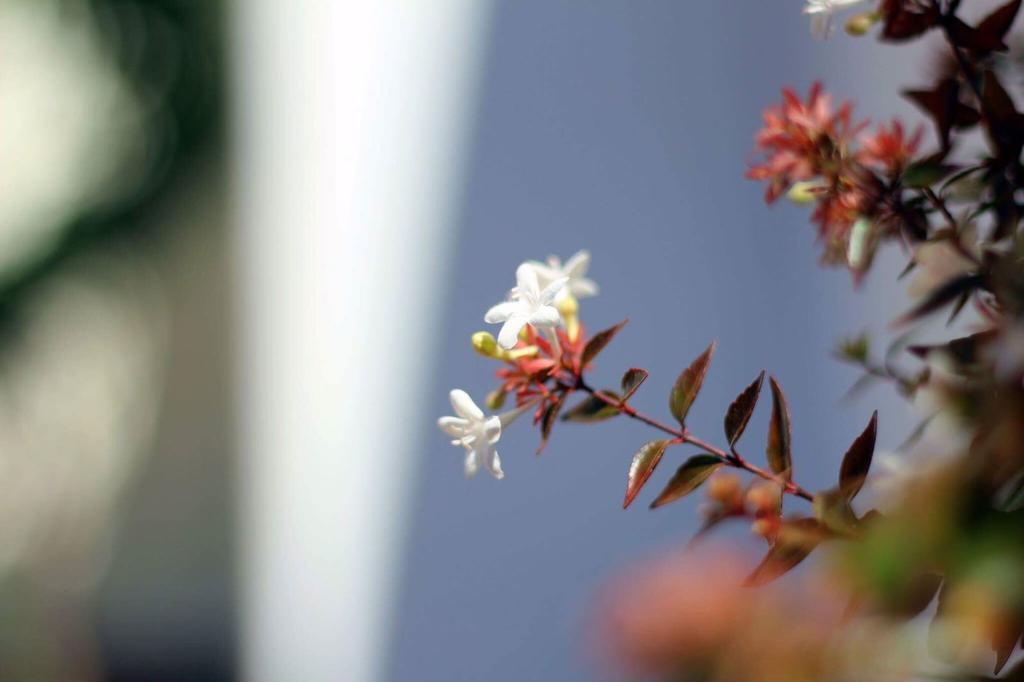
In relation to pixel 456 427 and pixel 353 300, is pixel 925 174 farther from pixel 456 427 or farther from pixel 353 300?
pixel 353 300

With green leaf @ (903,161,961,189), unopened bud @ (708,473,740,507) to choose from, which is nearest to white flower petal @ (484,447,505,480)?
unopened bud @ (708,473,740,507)

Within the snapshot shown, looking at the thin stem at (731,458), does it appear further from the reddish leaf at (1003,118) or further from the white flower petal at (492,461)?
the reddish leaf at (1003,118)

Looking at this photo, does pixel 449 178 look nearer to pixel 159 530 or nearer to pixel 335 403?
pixel 335 403

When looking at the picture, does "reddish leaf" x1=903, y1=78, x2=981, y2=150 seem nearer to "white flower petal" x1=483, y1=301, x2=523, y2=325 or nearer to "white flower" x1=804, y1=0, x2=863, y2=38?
"white flower" x1=804, y1=0, x2=863, y2=38

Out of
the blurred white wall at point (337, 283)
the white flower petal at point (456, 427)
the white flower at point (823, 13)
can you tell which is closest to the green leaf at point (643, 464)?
the white flower petal at point (456, 427)

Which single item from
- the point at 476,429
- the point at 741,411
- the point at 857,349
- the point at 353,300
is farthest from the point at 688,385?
the point at 353,300
